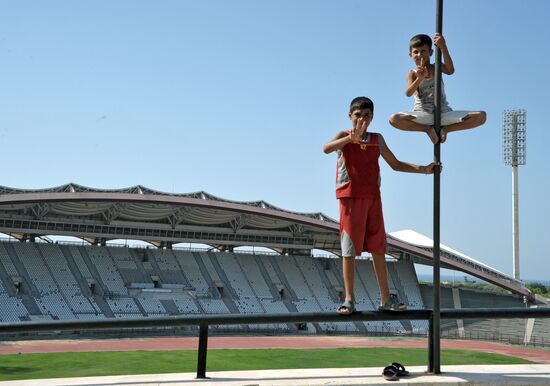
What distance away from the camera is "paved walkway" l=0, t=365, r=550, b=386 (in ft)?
11.8

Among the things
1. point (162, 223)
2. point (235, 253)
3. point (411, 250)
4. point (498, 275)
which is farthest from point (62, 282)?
→ point (498, 275)

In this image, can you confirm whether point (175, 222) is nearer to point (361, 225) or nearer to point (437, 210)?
point (361, 225)

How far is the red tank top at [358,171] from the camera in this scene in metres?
4.17

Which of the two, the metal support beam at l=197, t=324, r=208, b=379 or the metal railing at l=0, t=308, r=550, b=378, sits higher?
the metal railing at l=0, t=308, r=550, b=378

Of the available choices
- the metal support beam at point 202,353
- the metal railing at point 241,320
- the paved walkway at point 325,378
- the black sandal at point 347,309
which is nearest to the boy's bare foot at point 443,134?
the metal railing at point 241,320

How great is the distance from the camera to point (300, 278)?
46969mm

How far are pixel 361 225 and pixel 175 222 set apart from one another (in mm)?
40808

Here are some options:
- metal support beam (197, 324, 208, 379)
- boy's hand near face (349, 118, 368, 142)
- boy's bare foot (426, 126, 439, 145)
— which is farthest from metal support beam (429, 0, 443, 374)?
metal support beam (197, 324, 208, 379)

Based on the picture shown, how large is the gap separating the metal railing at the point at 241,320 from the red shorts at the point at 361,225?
17.8 inches

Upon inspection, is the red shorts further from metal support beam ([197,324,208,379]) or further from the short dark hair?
metal support beam ([197,324,208,379])

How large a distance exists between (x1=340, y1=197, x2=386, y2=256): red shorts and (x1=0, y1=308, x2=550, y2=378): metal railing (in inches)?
17.8

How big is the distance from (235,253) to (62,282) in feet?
44.7

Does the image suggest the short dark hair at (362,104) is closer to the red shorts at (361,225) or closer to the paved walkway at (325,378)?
the red shorts at (361,225)

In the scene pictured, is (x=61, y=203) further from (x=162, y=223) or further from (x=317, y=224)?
(x=317, y=224)
